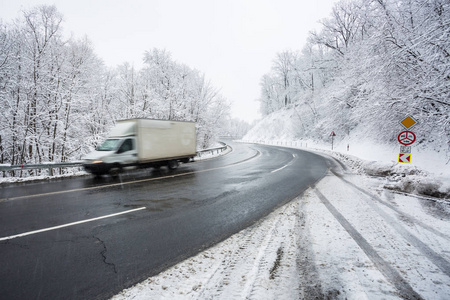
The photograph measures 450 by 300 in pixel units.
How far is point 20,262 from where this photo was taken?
328cm

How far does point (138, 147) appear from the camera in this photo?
11180 millimetres

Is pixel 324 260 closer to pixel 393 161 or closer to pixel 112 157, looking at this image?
pixel 112 157

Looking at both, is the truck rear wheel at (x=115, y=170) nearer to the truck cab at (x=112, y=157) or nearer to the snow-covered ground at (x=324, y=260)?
the truck cab at (x=112, y=157)

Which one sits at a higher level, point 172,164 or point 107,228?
point 172,164

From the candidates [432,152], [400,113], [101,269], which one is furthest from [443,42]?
[101,269]

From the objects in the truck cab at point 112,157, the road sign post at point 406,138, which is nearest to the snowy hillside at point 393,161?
the road sign post at point 406,138

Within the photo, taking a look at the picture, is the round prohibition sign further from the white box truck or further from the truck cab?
the truck cab

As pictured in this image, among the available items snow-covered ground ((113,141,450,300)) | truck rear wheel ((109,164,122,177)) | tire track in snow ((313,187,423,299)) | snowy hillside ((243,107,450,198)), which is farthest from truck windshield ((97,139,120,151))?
snowy hillside ((243,107,450,198))

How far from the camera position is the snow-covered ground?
8.61ft

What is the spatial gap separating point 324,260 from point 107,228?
173 inches

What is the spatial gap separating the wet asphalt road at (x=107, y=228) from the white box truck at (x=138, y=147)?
167 centimetres

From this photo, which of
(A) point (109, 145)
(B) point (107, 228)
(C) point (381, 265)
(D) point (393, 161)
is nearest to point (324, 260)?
(C) point (381, 265)

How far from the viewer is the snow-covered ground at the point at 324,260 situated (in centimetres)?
262

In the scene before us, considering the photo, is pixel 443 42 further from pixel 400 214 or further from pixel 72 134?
pixel 72 134
